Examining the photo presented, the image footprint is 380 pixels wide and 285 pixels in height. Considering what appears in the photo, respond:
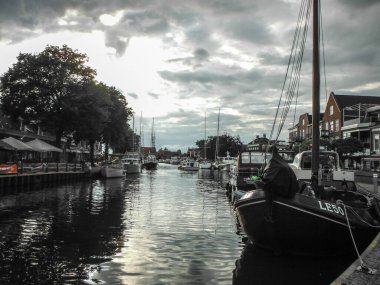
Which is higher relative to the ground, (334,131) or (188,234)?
(334,131)

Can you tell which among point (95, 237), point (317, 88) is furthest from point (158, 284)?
point (317, 88)

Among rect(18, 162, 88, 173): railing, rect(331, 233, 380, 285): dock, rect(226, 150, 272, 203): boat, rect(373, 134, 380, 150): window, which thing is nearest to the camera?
rect(331, 233, 380, 285): dock

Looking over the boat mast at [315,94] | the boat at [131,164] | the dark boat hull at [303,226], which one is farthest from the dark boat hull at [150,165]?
the dark boat hull at [303,226]

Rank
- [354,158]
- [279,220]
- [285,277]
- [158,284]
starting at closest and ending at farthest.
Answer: [158,284], [285,277], [279,220], [354,158]

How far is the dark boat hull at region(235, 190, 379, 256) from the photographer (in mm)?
11062

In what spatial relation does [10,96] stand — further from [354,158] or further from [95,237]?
[354,158]

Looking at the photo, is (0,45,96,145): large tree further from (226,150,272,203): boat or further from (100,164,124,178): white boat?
(226,150,272,203): boat

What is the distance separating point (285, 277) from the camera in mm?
10086

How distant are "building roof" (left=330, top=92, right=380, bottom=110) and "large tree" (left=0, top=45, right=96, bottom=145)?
146ft

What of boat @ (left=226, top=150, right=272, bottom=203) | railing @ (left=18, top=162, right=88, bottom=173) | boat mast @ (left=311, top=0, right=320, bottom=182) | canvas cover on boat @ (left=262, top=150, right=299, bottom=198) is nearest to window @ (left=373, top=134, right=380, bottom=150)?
boat @ (left=226, top=150, right=272, bottom=203)

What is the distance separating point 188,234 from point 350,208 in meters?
6.04

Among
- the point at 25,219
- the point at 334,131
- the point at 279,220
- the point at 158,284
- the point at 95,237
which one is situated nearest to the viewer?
the point at 158,284

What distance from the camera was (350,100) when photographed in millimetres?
72500

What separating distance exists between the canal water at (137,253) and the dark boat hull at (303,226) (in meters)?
0.40
